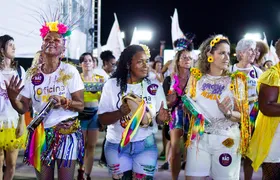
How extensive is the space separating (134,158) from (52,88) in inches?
42.8

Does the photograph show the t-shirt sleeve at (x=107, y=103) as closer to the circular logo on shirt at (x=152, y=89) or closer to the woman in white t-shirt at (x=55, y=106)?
the woman in white t-shirt at (x=55, y=106)

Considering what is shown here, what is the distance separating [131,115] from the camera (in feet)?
13.4

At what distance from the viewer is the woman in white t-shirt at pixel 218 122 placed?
4.29m

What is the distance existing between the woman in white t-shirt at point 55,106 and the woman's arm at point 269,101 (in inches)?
72.0

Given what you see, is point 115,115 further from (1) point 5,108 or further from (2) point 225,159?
(1) point 5,108

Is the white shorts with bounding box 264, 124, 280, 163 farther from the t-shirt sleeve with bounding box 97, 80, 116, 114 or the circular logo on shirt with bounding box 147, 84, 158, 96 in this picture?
the t-shirt sleeve with bounding box 97, 80, 116, 114

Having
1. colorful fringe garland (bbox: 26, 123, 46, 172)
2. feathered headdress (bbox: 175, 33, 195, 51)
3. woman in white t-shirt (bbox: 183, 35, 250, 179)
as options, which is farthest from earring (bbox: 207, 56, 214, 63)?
feathered headdress (bbox: 175, 33, 195, 51)

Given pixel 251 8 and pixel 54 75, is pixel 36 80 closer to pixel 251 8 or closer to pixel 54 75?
pixel 54 75

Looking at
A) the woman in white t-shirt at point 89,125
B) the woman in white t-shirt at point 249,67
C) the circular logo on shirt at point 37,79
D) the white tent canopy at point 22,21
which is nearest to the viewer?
the circular logo on shirt at point 37,79

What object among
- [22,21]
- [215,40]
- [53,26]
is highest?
[22,21]

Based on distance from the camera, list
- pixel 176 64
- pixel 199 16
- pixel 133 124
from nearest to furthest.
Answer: pixel 133 124
pixel 176 64
pixel 199 16

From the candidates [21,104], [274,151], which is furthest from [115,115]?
[274,151]

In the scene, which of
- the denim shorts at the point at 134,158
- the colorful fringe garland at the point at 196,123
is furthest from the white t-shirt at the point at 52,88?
the colorful fringe garland at the point at 196,123

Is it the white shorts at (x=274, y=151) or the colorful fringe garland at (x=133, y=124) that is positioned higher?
the colorful fringe garland at (x=133, y=124)
